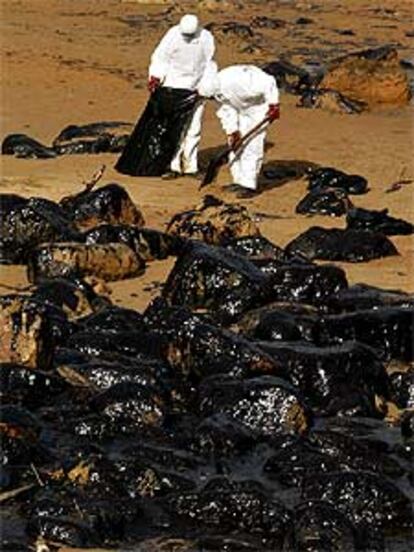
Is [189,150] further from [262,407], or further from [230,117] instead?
[262,407]

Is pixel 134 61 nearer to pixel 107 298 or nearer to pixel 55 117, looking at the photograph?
pixel 55 117

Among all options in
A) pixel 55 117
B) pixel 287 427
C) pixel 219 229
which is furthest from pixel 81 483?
pixel 55 117

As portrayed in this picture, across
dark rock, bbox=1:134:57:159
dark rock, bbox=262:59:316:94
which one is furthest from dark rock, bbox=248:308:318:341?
dark rock, bbox=262:59:316:94

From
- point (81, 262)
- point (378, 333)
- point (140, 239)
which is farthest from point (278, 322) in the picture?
point (140, 239)

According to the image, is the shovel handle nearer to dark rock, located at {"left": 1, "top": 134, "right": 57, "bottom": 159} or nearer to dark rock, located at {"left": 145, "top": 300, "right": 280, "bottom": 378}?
dark rock, located at {"left": 1, "top": 134, "right": 57, "bottom": 159}

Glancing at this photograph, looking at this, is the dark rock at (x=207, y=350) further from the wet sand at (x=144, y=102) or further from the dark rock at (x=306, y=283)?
the wet sand at (x=144, y=102)

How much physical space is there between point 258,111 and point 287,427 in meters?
6.08

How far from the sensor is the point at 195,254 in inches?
420

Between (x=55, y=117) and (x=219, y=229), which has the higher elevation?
(x=219, y=229)

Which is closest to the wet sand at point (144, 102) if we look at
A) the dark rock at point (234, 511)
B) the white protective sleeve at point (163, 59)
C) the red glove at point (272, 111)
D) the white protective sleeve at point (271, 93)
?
the red glove at point (272, 111)

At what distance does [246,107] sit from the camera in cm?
1412

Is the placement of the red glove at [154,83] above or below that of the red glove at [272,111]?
below

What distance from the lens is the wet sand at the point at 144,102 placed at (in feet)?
Answer: 43.5

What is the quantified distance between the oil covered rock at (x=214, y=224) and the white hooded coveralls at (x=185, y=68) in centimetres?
241
